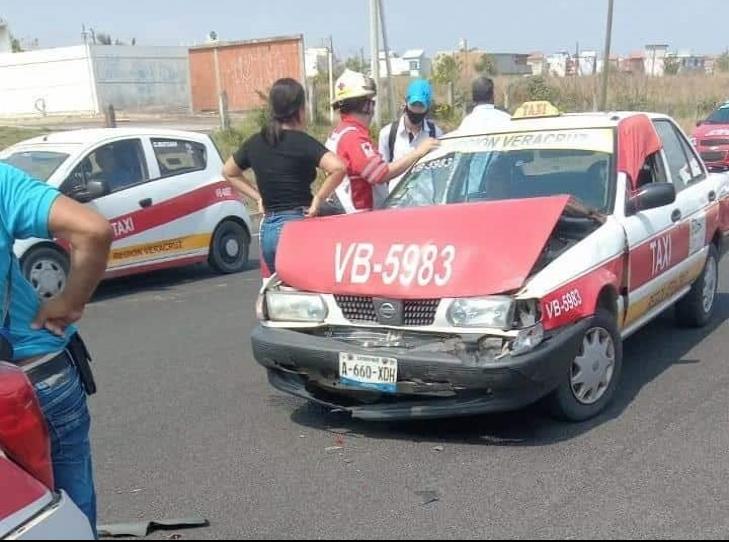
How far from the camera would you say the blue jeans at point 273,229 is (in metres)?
5.77

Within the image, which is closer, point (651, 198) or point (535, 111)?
point (651, 198)

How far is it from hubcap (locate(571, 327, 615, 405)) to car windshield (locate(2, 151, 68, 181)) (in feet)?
19.9

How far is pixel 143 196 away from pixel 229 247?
1422mm

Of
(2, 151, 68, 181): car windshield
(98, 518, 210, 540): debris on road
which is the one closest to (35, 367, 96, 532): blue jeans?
(98, 518, 210, 540): debris on road

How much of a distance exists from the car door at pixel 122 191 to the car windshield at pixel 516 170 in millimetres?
4104

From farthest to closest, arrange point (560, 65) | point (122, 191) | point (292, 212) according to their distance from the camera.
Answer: point (560, 65), point (122, 191), point (292, 212)

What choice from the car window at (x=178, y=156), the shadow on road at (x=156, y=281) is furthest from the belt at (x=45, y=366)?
the car window at (x=178, y=156)

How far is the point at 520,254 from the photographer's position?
479cm

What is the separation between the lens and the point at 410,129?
7391mm

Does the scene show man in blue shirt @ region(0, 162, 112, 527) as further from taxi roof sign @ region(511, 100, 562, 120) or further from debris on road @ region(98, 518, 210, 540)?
taxi roof sign @ region(511, 100, 562, 120)

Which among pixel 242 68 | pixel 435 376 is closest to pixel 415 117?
pixel 435 376

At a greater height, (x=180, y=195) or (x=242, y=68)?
(x=242, y=68)

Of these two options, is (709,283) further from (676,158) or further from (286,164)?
(286,164)

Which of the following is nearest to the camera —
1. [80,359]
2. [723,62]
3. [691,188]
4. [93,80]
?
[80,359]
